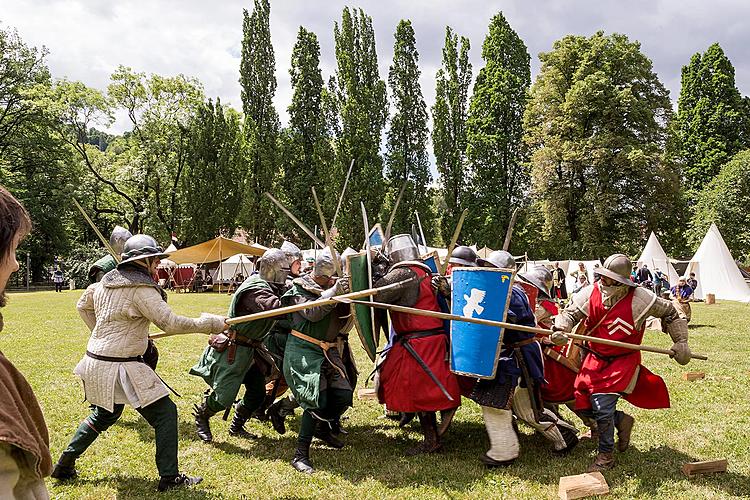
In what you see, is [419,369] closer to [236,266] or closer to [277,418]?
[277,418]

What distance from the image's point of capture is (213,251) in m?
22.0

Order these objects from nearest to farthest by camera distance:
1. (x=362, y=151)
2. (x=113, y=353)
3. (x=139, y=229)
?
(x=113, y=353), (x=362, y=151), (x=139, y=229)

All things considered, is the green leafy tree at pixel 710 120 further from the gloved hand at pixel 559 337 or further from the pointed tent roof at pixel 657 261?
the gloved hand at pixel 559 337

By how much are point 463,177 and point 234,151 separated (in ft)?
40.9

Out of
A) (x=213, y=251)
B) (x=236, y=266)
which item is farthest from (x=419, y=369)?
(x=236, y=266)

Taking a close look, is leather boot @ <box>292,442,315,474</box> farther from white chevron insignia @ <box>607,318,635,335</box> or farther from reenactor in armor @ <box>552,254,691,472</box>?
white chevron insignia @ <box>607,318,635,335</box>

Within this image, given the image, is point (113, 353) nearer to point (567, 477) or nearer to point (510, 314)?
point (510, 314)

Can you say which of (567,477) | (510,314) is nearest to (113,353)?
(510,314)

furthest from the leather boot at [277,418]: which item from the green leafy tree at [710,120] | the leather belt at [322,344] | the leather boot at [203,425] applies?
the green leafy tree at [710,120]

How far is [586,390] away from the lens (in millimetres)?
4148

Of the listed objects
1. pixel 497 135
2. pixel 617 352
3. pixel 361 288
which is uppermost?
pixel 497 135

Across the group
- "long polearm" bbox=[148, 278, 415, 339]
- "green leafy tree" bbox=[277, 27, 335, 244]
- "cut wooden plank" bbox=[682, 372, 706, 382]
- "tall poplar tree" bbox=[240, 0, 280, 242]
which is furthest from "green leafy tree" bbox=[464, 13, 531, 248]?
"long polearm" bbox=[148, 278, 415, 339]

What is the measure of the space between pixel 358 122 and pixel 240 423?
23434 millimetres

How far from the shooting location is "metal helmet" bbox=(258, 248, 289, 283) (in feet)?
15.5
